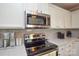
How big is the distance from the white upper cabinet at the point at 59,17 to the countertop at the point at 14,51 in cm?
36

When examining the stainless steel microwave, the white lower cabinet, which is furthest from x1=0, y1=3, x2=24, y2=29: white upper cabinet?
the white lower cabinet

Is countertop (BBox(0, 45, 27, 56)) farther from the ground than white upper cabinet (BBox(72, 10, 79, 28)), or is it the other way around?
white upper cabinet (BBox(72, 10, 79, 28))

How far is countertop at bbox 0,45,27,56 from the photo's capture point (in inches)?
41.8

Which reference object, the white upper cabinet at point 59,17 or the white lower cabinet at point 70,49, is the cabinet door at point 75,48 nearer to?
the white lower cabinet at point 70,49

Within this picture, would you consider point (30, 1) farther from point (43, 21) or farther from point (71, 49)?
point (71, 49)

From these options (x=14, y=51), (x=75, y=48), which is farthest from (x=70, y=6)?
(x=14, y=51)

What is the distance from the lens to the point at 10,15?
42.5 inches

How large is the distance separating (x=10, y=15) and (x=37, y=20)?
10.1 inches

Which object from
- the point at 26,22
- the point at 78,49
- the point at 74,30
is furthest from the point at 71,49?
the point at 26,22

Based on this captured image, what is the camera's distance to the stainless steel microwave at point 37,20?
43.3 inches

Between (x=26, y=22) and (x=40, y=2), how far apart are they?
23cm

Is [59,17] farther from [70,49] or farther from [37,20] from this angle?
[70,49]

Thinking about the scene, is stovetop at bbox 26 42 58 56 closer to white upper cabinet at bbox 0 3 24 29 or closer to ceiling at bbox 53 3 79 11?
white upper cabinet at bbox 0 3 24 29

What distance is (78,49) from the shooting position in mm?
1105
